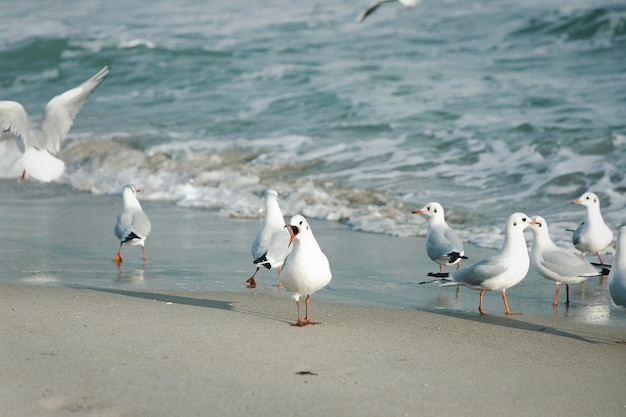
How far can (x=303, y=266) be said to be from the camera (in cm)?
583

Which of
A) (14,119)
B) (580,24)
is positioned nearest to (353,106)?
(580,24)

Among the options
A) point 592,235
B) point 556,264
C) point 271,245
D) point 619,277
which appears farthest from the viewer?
point 592,235

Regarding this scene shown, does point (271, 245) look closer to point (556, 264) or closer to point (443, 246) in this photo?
point (443, 246)

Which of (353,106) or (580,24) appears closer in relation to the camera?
(353,106)

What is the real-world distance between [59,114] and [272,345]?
5414mm

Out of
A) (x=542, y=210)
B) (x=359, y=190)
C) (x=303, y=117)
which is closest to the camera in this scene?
(x=542, y=210)

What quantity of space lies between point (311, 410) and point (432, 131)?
10.3 m

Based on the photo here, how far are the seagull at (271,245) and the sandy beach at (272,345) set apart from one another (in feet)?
0.64

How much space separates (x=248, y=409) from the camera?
13.5 feet

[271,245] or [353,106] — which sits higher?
[353,106]

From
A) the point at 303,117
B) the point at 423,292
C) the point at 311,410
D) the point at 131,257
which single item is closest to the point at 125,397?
the point at 311,410

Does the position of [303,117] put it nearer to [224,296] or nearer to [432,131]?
[432,131]

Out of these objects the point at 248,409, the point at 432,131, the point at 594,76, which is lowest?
the point at 248,409

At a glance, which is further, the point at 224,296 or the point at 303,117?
the point at 303,117
